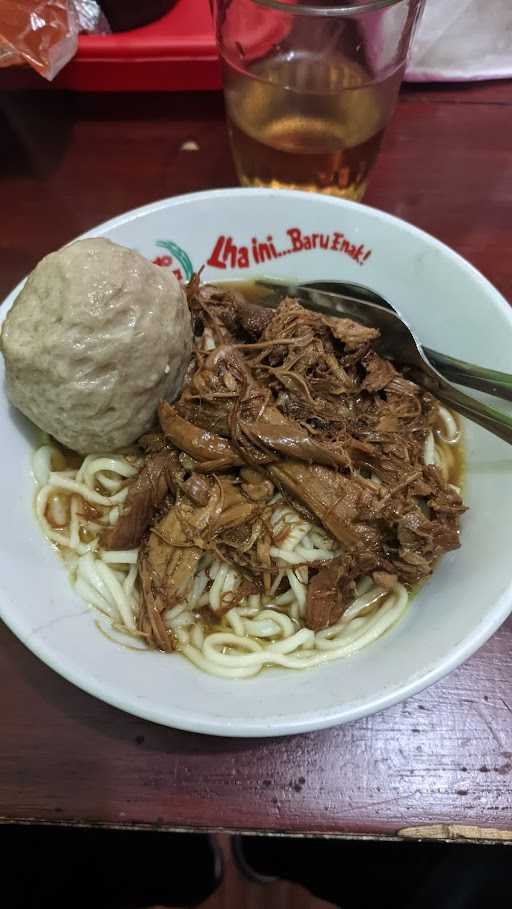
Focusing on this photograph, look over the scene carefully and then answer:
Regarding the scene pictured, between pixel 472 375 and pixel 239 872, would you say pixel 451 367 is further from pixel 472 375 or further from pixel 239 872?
pixel 239 872

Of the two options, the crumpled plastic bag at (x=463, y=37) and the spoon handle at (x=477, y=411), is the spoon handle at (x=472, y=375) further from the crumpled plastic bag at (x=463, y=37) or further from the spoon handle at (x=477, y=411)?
the crumpled plastic bag at (x=463, y=37)

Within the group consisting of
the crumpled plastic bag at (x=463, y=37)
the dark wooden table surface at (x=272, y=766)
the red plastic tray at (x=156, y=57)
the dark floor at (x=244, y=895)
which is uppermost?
the crumpled plastic bag at (x=463, y=37)

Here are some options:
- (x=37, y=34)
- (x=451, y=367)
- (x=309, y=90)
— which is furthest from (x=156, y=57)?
(x=451, y=367)

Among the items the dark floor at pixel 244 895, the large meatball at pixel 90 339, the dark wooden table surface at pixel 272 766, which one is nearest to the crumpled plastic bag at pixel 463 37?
the large meatball at pixel 90 339

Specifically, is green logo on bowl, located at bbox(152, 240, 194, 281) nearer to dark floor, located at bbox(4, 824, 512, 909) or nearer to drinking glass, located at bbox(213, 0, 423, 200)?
drinking glass, located at bbox(213, 0, 423, 200)

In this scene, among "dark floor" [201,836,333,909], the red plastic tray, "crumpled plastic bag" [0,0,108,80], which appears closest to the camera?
"dark floor" [201,836,333,909]

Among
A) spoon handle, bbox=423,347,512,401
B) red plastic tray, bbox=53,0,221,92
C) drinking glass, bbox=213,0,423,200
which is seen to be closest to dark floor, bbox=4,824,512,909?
spoon handle, bbox=423,347,512,401

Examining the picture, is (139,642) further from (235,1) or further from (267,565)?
(235,1)
